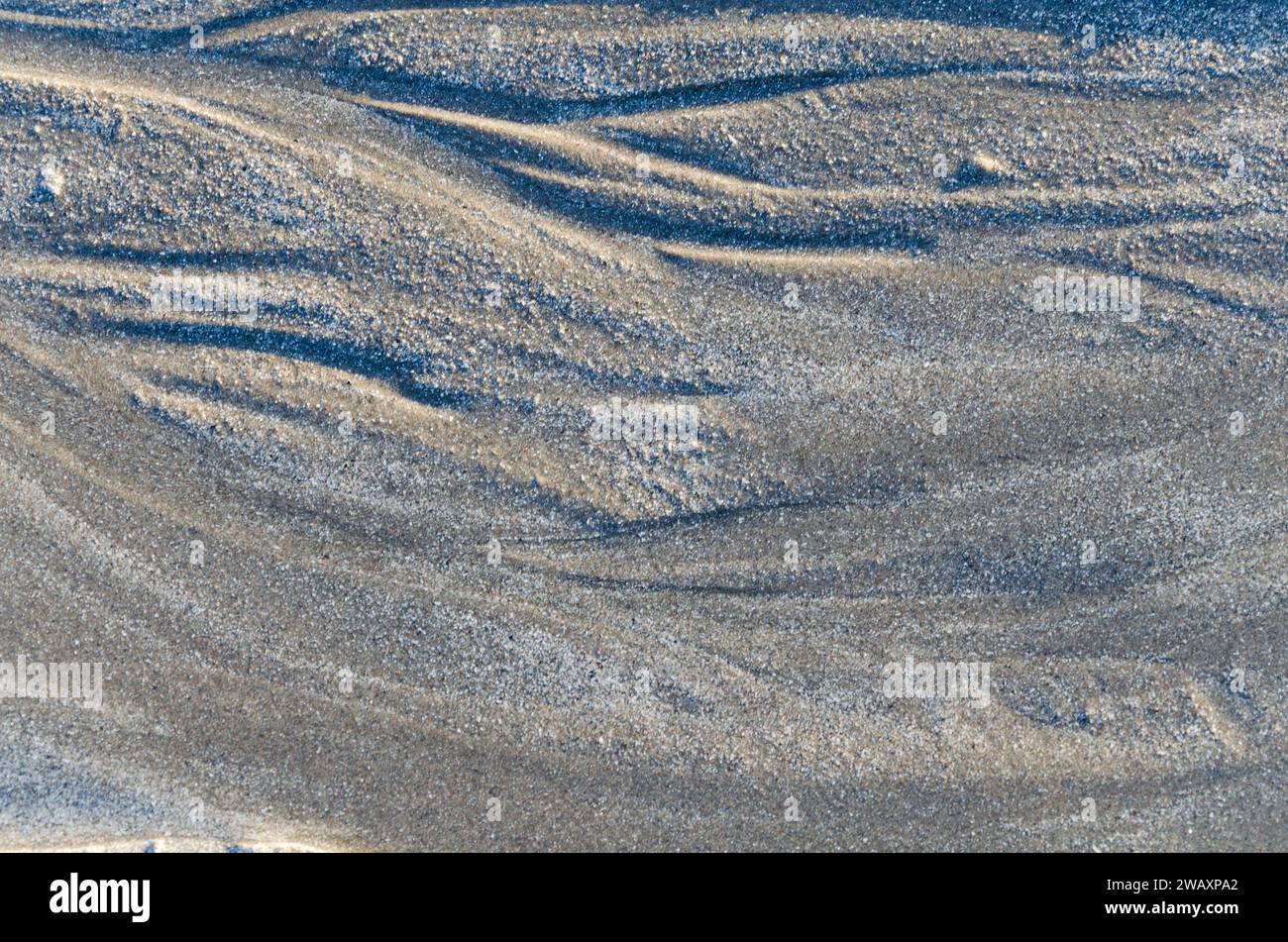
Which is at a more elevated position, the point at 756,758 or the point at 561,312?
the point at 561,312

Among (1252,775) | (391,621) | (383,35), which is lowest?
(1252,775)

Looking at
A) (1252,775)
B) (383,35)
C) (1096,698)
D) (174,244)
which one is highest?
(383,35)

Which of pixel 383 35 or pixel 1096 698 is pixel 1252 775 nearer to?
A: pixel 1096 698

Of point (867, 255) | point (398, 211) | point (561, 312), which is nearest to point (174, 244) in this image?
point (398, 211)

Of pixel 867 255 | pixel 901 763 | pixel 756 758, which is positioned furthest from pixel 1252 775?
pixel 867 255

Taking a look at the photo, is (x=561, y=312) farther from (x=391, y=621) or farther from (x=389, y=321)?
(x=391, y=621)

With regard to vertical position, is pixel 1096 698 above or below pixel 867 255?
below
